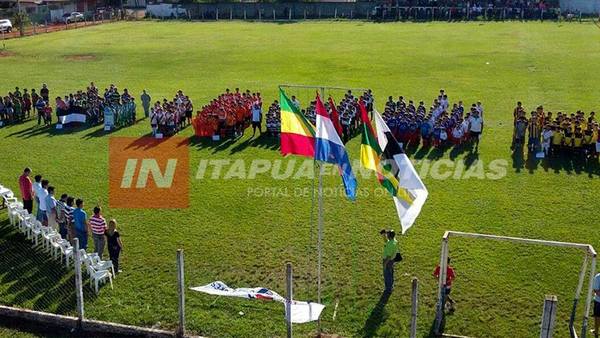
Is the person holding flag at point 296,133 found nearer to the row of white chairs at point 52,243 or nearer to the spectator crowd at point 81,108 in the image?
the row of white chairs at point 52,243

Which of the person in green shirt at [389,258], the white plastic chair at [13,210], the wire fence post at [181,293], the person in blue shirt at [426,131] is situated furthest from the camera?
the person in blue shirt at [426,131]

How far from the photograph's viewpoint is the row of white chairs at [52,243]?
509 inches

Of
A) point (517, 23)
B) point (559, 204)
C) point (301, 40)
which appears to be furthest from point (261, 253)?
point (517, 23)

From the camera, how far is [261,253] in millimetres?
14523

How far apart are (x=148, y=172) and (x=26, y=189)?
4637 millimetres

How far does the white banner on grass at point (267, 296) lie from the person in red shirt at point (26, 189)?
5866 mm

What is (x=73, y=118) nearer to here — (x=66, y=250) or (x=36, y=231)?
(x=36, y=231)

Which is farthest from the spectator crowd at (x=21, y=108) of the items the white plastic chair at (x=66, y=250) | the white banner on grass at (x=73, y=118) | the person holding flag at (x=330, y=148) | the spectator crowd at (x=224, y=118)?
the person holding flag at (x=330, y=148)

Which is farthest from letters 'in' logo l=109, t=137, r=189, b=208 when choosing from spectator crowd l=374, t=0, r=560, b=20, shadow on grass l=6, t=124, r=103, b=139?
spectator crowd l=374, t=0, r=560, b=20

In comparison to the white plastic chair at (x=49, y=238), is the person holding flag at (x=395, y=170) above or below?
above

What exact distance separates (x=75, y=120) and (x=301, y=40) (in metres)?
28.5

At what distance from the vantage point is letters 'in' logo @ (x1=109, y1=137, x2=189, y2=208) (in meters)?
17.9

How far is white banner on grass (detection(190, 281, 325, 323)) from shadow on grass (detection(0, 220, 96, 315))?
2.30m

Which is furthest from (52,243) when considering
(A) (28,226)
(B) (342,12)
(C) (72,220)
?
(B) (342,12)
